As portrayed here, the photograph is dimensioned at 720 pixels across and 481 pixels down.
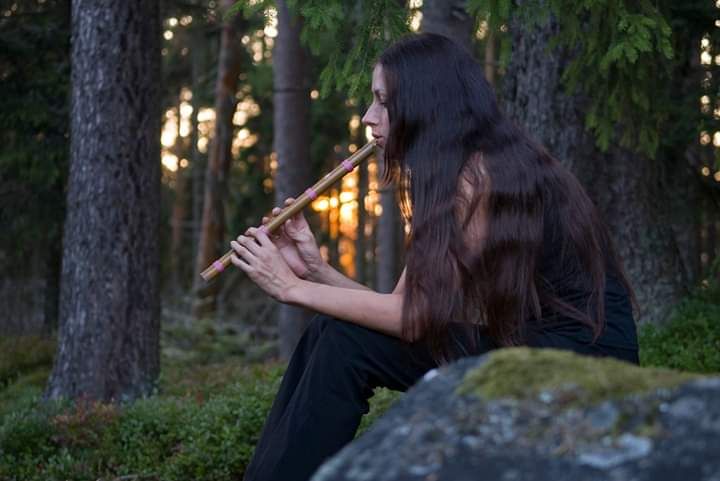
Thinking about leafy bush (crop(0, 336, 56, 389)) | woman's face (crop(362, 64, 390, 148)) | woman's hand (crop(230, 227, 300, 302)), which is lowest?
leafy bush (crop(0, 336, 56, 389))

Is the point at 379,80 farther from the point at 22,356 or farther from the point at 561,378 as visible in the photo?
the point at 22,356

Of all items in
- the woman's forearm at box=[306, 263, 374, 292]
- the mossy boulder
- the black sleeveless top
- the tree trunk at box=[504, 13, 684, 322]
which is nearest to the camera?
the mossy boulder

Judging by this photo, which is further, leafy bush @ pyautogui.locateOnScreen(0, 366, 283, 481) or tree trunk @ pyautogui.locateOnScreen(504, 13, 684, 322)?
tree trunk @ pyautogui.locateOnScreen(504, 13, 684, 322)

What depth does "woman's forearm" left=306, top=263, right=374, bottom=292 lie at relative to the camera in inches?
155

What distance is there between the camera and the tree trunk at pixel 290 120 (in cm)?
1023

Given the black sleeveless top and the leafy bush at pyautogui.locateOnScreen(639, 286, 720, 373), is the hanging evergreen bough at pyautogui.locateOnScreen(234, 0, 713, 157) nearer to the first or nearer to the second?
the leafy bush at pyautogui.locateOnScreen(639, 286, 720, 373)

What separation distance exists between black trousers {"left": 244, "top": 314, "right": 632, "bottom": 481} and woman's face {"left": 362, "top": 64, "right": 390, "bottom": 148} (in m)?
0.69

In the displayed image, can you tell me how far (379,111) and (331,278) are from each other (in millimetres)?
770

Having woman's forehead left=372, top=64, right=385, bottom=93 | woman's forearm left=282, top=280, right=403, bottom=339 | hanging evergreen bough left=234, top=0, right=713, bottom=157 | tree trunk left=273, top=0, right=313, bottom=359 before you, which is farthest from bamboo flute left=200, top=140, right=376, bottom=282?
tree trunk left=273, top=0, right=313, bottom=359

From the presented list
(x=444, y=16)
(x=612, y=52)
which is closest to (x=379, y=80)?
(x=612, y=52)

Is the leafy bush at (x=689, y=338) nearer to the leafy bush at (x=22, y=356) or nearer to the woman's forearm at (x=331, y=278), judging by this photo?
the woman's forearm at (x=331, y=278)

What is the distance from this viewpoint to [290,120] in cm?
1041

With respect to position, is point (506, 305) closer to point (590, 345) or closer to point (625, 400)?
point (590, 345)

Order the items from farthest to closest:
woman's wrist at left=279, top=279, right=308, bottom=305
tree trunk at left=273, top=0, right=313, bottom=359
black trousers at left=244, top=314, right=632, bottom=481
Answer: tree trunk at left=273, top=0, right=313, bottom=359 < woman's wrist at left=279, top=279, right=308, bottom=305 < black trousers at left=244, top=314, right=632, bottom=481
